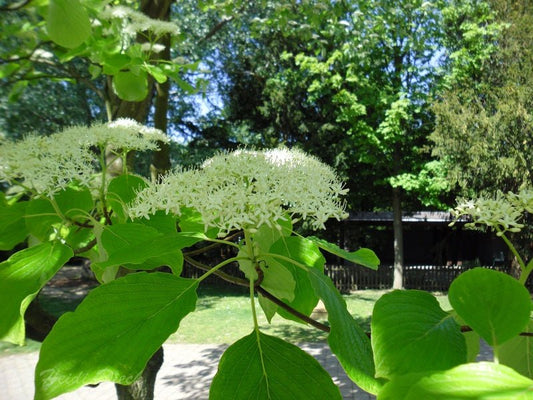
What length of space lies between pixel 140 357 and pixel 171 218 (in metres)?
0.49

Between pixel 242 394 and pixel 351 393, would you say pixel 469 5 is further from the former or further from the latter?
pixel 242 394

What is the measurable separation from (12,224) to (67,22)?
0.55 m

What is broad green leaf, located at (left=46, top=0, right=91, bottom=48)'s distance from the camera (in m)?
1.11

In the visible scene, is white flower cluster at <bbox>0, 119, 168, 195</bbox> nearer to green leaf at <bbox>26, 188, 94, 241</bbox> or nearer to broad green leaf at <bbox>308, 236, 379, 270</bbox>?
green leaf at <bbox>26, 188, 94, 241</bbox>

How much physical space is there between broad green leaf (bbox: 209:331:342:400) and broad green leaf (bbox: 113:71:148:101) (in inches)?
60.0

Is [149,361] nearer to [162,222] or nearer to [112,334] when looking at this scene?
[162,222]

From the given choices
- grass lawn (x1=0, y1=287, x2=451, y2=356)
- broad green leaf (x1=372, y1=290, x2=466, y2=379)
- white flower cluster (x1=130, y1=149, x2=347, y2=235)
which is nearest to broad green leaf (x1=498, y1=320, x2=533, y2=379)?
broad green leaf (x1=372, y1=290, x2=466, y2=379)

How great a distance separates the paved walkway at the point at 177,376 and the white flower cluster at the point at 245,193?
648cm

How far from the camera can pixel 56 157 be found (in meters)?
1.10

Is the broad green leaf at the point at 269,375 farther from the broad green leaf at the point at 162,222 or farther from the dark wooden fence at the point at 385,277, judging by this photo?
the dark wooden fence at the point at 385,277

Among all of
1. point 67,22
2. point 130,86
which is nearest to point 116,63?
point 130,86

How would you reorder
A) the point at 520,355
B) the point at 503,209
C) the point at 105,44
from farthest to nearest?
1. the point at 105,44
2. the point at 503,209
3. the point at 520,355

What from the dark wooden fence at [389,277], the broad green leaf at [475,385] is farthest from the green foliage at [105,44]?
the dark wooden fence at [389,277]

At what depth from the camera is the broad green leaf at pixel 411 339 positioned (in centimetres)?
48
